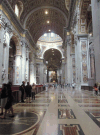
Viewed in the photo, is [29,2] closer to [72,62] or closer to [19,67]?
[19,67]

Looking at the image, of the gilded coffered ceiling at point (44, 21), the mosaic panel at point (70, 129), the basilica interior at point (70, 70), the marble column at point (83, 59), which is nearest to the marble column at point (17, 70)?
the basilica interior at point (70, 70)

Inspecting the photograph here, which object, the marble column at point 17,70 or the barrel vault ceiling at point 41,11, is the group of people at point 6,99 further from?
the barrel vault ceiling at point 41,11

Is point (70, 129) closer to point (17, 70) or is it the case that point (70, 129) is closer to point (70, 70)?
point (17, 70)

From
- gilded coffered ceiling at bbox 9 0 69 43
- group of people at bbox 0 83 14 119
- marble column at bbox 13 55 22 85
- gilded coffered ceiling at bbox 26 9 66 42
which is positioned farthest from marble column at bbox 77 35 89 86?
gilded coffered ceiling at bbox 26 9 66 42

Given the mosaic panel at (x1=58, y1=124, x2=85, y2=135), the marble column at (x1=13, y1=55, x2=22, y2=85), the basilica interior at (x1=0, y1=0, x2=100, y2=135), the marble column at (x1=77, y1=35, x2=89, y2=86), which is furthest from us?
the marble column at (x1=13, y1=55, x2=22, y2=85)

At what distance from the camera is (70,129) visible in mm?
2596

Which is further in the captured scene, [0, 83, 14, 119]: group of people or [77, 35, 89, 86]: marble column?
[77, 35, 89, 86]: marble column

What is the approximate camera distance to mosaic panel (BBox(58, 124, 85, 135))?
2410 millimetres

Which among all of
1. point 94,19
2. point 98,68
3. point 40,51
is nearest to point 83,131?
point 98,68

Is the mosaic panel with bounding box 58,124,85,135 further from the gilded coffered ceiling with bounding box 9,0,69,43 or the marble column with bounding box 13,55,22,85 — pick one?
the gilded coffered ceiling with bounding box 9,0,69,43

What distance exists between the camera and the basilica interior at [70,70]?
2.90 meters

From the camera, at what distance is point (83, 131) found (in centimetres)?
248

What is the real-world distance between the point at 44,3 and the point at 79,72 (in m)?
15.8

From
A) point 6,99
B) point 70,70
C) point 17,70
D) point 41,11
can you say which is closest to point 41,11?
point 41,11
